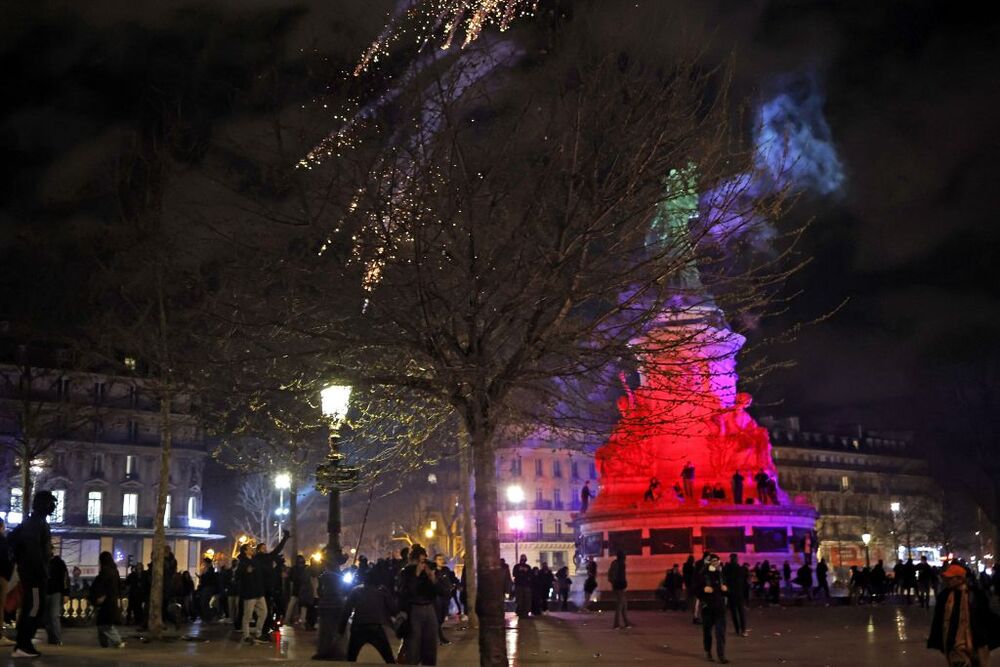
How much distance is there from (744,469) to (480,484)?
31025 millimetres

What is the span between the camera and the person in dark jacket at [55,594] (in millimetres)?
17011

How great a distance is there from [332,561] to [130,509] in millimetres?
77503

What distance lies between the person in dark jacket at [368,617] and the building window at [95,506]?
76755mm

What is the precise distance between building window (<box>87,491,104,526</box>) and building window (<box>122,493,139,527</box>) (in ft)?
5.96

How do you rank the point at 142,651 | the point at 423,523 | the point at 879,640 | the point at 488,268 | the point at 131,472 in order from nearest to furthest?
the point at 488,268 < the point at 142,651 < the point at 879,640 < the point at 131,472 < the point at 423,523

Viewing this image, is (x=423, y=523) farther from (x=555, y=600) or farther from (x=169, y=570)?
(x=169, y=570)

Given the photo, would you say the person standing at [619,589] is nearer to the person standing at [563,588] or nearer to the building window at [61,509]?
the person standing at [563,588]

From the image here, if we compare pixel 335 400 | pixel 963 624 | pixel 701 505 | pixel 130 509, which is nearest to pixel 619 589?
pixel 335 400

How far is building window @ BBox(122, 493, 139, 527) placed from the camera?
289ft

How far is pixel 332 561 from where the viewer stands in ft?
54.6

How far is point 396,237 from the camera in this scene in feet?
47.9

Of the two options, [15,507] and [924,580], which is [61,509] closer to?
[15,507]

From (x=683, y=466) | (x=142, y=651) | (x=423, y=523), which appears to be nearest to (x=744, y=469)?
(x=683, y=466)

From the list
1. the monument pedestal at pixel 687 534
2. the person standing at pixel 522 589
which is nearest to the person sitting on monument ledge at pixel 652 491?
the monument pedestal at pixel 687 534
